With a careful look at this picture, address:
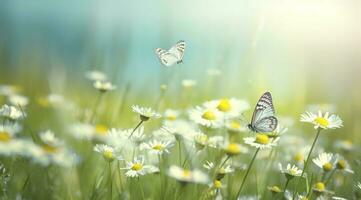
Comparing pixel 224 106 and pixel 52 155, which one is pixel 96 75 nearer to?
pixel 224 106

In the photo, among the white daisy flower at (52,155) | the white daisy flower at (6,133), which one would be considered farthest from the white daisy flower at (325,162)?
the white daisy flower at (6,133)

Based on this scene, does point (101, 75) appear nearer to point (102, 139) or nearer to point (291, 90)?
point (102, 139)

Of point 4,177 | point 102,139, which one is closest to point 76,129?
point 102,139

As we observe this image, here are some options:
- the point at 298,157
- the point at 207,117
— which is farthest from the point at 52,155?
the point at 298,157

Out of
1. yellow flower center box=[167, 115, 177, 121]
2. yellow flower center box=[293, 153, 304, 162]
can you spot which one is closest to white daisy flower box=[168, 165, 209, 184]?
yellow flower center box=[167, 115, 177, 121]

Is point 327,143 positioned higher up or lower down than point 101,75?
lower down

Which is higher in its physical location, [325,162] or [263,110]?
[263,110]
